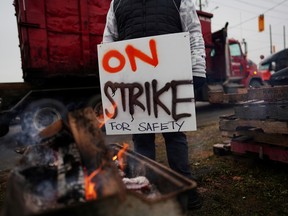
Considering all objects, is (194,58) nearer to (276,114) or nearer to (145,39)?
(145,39)

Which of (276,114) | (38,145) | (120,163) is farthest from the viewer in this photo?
(276,114)

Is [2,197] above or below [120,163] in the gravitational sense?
below

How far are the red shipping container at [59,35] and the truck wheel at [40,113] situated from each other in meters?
0.64

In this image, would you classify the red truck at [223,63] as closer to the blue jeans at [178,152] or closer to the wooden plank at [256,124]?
the wooden plank at [256,124]

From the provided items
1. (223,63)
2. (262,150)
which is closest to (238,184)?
(262,150)

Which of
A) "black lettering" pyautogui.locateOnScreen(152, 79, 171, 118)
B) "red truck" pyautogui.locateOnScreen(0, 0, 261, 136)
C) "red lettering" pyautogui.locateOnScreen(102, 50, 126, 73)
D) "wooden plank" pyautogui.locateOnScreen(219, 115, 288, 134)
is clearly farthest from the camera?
"red truck" pyautogui.locateOnScreen(0, 0, 261, 136)

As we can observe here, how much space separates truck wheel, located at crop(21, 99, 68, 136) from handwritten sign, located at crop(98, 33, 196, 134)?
4.08m

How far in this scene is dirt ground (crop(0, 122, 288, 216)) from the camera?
2.47m

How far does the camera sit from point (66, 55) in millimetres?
6754

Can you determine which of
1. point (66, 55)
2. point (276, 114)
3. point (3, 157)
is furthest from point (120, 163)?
point (66, 55)

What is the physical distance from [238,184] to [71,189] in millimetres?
2122

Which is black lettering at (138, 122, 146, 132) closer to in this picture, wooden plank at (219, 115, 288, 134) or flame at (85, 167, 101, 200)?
flame at (85, 167, 101, 200)

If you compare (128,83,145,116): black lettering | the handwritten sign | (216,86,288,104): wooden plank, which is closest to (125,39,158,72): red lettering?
the handwritten sign

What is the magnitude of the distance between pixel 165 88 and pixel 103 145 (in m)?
0.99
